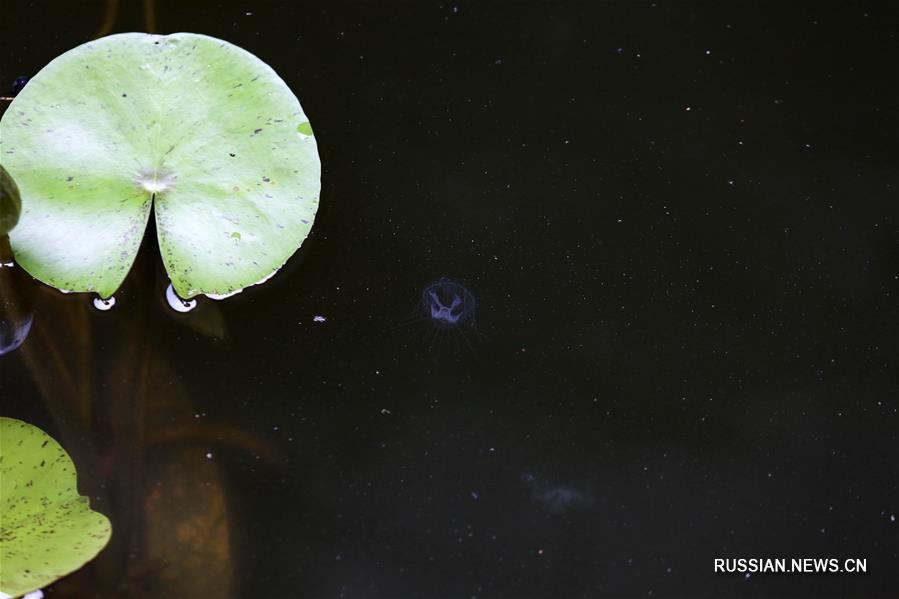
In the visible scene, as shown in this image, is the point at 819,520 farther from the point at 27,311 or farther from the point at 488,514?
the point at 27,311

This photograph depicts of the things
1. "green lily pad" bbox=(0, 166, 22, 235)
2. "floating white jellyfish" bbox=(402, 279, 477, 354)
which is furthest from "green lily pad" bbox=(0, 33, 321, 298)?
"floating white jellyfish" bbox=(402, 279, 477, 354)

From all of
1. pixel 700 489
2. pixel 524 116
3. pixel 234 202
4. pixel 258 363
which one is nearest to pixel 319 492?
pixel 258 363

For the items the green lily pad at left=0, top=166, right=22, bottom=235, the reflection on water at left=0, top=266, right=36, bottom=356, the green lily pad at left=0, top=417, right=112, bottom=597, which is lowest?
the green lily pad at left=0, top=417, right=112, bottom=597

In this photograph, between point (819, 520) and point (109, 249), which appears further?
point (819, 520)

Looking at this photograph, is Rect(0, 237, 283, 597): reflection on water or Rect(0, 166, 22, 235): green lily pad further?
Rect(0, 237, 283, 597): reflection on water

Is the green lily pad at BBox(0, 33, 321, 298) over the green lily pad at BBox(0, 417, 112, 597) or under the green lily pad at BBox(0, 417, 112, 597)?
over

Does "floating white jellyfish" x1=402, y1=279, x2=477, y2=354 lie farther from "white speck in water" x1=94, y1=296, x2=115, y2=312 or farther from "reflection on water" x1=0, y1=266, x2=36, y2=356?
"reflection on water" x1=0, y1=266, x2=36, y2=356

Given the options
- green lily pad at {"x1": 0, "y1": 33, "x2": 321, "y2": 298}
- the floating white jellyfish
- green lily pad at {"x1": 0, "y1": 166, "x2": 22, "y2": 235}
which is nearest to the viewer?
green lily pad at {"x1": 0, "y1": 166, "x2": 22, "y2": 235}
